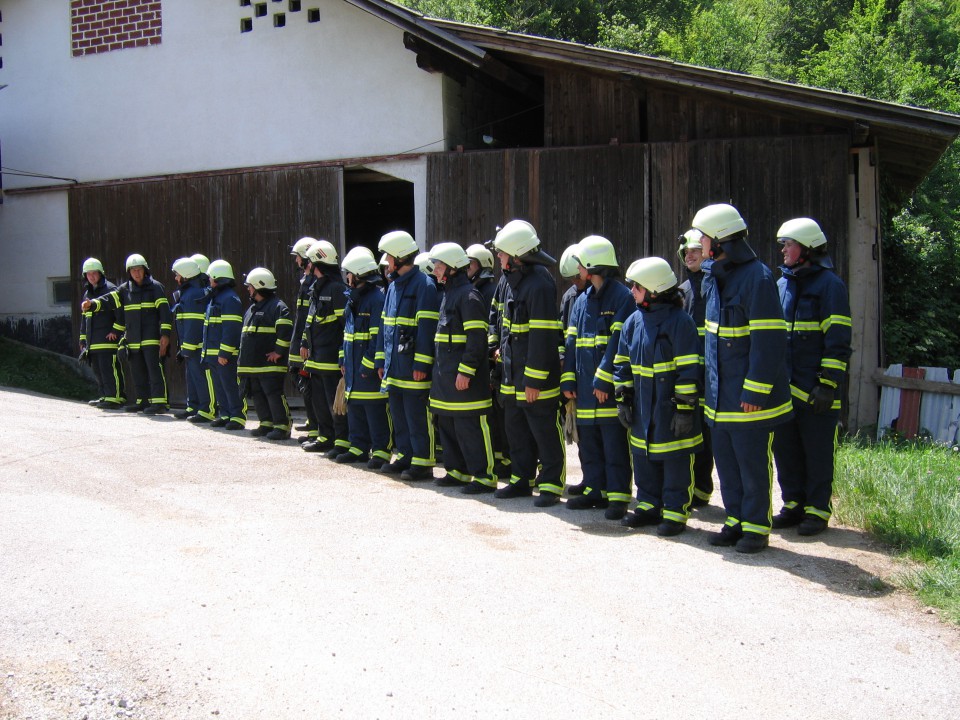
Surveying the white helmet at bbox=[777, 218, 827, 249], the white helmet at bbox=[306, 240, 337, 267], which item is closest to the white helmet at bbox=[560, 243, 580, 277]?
the white helmet at bbox=[777, 218, 827, 249]

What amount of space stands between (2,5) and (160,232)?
5340 mm

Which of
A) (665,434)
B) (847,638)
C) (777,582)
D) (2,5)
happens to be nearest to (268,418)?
(665,434)

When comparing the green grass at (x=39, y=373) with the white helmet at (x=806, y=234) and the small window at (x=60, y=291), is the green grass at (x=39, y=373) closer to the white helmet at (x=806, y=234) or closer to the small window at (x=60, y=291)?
the small window at (x=60, y=291)

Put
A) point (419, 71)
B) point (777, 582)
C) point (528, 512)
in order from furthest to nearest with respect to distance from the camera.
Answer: point (419, 71) < point (528, 512) < point (777, 582)

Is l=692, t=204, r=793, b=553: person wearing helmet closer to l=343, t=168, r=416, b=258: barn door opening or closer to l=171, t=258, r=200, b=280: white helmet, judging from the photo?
l=171, t=258, r=200, b=280: white helmet

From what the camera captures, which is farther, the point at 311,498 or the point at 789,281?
the point at 311,498

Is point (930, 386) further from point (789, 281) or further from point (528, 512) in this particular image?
point (528, 512)

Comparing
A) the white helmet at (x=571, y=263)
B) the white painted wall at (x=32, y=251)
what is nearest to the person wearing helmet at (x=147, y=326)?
the white painted wall at (x=32, y=251)

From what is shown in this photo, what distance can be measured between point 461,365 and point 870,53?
66.7 ft

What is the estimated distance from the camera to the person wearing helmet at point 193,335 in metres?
12.4

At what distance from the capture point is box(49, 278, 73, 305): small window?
16.5 meters

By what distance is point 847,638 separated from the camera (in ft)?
16.0

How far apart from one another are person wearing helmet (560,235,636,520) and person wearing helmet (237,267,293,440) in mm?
4693

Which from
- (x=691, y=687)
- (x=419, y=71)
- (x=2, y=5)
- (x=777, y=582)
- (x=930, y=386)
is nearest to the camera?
(x=691, y=687)
